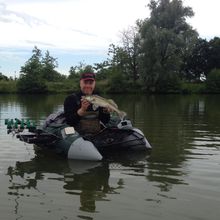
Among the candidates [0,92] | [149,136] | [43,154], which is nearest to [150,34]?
[0,92]

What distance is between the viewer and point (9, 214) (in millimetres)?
6125

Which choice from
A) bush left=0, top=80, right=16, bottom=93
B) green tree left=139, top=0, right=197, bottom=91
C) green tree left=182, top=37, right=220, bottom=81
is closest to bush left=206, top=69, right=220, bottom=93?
green tree left=139, top=0, right=197, bottom=91

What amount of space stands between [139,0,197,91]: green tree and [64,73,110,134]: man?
47195mm

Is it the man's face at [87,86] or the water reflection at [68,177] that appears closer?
the water reflection at [68,177]

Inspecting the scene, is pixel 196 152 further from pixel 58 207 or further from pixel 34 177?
pixel 58 207

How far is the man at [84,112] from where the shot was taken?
9.95m

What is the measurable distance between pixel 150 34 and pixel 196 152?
47399mm

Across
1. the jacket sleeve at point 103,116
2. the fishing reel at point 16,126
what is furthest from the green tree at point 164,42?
the fishing reel at point 16,126

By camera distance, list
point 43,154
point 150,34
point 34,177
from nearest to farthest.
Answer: point 34,177 → point 43,154 → point 150,34

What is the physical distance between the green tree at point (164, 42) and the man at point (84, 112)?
47195mm

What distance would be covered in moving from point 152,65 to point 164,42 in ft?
10.7

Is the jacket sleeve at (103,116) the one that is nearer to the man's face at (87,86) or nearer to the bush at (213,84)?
the man's face at (87,86)

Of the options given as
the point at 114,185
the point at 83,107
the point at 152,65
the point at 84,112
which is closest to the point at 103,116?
the point at 84,112

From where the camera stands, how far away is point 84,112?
386 inches
